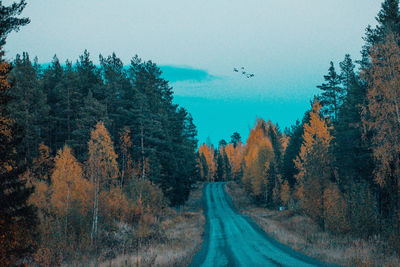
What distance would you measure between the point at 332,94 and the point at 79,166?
3505 centimetres

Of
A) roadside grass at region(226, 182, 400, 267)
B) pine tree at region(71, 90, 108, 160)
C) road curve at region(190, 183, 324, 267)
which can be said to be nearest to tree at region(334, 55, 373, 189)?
roadside grass at region(226, 182, 400, 267)

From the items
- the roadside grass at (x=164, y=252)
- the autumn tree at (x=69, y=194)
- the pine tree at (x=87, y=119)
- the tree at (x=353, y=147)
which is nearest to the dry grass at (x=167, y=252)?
the roadside grass at (x=164, y=252)

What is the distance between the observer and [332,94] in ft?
134

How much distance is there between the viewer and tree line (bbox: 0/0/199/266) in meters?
11.7

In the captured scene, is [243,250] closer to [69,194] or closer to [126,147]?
[69,194]

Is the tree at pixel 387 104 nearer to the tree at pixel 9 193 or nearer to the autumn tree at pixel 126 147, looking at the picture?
the tree at pixel 9 193

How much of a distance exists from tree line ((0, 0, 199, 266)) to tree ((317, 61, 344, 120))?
79.4 ft

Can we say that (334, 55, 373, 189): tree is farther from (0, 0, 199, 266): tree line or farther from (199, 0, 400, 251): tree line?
(0, 0, 199, 266): tree line

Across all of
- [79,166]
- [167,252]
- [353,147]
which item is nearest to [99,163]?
[79,166]

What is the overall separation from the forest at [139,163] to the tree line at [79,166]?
0.09m

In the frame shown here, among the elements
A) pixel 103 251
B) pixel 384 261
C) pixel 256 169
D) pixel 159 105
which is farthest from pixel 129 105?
pixel 384 261

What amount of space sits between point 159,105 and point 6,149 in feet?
108

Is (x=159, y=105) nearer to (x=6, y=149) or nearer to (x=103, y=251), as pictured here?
(x=103, y=251)

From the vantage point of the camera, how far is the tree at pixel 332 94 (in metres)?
40.5
